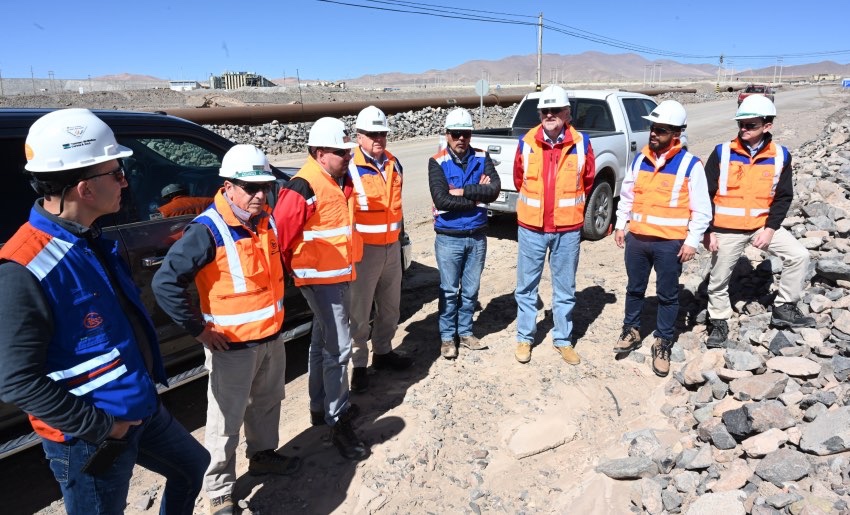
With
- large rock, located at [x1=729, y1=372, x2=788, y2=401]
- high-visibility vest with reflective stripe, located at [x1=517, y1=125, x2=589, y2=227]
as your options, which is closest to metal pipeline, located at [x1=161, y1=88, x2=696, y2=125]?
high-visibility vest with reflective stripe, located at [x1=517, y1=125, x2=589, y2=227]

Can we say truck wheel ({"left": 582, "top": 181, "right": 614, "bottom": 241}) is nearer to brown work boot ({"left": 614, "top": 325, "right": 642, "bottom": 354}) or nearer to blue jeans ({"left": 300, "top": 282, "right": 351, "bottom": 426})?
brown work boot ({"left": 614, "top": 325, "right": 642, "bottom": 354})

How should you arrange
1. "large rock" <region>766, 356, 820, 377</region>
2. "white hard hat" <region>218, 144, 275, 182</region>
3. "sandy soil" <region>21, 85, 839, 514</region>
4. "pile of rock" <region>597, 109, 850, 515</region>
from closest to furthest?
"white hard hat" <region>218, 144, 275, 182</region> < "pile of rock" <region>597, 109, 850, 515</region> < "sandy soil" <region>21, 85, 839, 514</region> < "large rock" <region>766, 356, 820, 377</region>

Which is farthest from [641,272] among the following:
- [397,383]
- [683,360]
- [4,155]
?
[4,155]

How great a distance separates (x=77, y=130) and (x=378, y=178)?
2254mm

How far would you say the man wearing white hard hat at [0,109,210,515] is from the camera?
1695 millimetres

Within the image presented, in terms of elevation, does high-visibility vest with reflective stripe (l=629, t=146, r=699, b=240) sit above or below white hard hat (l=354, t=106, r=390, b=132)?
below

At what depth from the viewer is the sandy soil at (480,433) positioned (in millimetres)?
3148

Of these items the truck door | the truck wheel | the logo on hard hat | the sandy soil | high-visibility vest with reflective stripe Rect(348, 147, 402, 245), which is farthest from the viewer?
the truck door

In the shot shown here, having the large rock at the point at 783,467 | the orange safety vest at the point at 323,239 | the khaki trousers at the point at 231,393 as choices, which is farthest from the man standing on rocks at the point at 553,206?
the khaki trousers at the point at 231,393

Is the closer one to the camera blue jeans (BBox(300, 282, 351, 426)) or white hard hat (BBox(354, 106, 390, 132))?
blue jeans (BBox(300, 282, 351, 426))

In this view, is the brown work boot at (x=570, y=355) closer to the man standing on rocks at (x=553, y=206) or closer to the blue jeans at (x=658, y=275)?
the man standing on rocks at (x=553, y=206)

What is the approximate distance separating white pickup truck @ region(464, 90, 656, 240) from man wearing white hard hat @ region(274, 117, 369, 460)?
13.1ft

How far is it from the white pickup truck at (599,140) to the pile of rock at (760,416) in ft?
8.74

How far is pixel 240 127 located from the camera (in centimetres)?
1636
